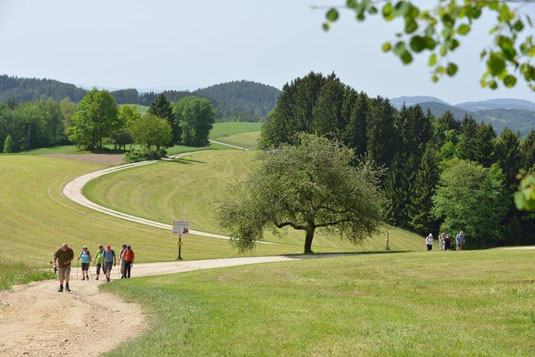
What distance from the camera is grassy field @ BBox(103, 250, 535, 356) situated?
41.3 ft

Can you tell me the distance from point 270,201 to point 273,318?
27.1 m

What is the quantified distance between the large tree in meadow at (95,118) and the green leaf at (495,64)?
12006 centimetres

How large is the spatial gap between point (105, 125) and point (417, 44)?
121 meters

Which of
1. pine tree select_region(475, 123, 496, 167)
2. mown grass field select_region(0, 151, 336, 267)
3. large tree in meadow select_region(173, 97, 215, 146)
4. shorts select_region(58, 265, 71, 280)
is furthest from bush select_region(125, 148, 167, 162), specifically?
shorts select_region(58, 265, 71, 280)

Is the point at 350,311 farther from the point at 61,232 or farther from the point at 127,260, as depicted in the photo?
the point at 61,232

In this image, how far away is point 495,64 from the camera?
4832 millimetres

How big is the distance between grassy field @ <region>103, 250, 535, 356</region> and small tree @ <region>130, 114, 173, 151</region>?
275 feet

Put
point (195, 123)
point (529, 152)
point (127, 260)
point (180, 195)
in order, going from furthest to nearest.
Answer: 1. point (195, 123)
2. point (529, 152)
3. point (180, 195)
4. point (127, 260)

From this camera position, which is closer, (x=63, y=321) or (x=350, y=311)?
(x=350, y=311)

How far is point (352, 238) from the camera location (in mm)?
45875

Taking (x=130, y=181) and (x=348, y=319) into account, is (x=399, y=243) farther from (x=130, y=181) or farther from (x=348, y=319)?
(x=348, y=319)

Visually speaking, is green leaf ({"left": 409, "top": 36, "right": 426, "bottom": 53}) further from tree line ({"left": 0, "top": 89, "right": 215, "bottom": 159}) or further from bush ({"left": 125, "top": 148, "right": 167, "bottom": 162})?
tree line ({"left": 0, "top": 89, "right": 215, "bottom": 159})

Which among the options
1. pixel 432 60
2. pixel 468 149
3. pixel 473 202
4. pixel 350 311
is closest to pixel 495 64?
pixel 432 60

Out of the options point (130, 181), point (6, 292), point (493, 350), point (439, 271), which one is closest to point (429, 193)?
point (130, 181)
